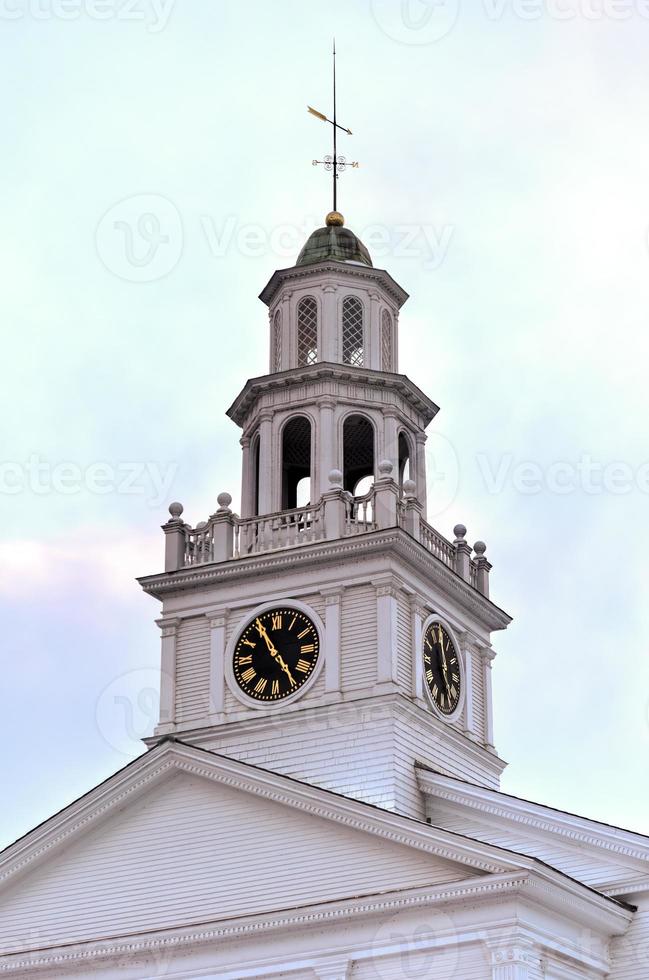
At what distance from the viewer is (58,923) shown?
43.0m

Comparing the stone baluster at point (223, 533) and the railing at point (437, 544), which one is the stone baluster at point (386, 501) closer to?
the railing at point (437, 544)

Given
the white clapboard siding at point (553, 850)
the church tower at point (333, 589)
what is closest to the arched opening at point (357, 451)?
the church tower at point (333, 589)

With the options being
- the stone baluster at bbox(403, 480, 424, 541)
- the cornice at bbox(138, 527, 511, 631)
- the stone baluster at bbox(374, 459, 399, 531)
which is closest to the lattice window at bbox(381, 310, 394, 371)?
the stone baluster at bbox(403, 480, 424, 541)

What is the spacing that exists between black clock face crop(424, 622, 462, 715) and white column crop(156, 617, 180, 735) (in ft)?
18.9

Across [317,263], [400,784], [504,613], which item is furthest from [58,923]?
[317,263]

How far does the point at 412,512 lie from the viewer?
1909 inches

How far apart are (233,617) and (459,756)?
602cm

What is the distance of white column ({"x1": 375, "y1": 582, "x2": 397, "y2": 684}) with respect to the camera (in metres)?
45.8

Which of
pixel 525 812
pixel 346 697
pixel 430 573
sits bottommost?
pixel 525 812

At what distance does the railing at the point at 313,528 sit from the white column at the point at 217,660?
55.1 inches

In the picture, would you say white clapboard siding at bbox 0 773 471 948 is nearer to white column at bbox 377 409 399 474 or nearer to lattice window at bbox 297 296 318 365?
white column at bbox 377 409 399 474

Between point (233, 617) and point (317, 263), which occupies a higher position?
point (317, 263)

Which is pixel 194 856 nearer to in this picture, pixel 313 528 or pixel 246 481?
pixel 313 528

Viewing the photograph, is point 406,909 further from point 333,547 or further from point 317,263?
point 317,263
